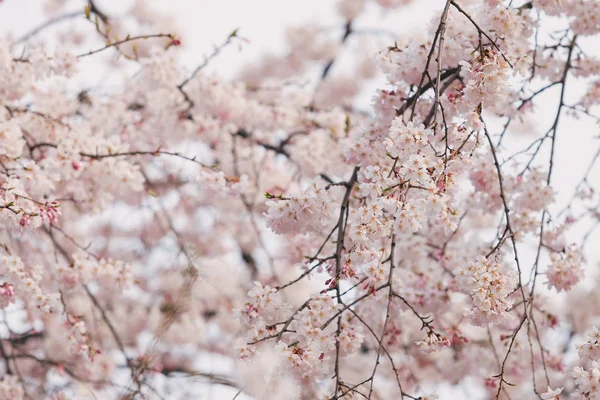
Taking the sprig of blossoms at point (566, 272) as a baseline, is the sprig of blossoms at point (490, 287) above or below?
below

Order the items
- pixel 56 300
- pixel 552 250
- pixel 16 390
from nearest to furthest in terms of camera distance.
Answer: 1. pixel 56 300
2. pixel 552 250
3. pixel 16 390

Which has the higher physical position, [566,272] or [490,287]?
[566,272]

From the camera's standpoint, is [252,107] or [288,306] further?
[252,107]

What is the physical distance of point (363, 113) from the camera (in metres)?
6.58

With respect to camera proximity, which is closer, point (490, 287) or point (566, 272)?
point (490, 287)

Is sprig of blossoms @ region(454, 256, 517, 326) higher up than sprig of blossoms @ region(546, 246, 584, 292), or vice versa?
sprig of blossoms @ region(546, 246, 584, 292)

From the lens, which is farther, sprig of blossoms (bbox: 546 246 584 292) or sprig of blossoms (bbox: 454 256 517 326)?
sprig of blossoms (bbox: 546 246 584 292)

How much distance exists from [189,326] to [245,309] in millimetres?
4041

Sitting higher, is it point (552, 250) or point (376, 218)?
point (552, 250)

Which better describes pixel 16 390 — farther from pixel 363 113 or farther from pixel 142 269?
pixel 363 113

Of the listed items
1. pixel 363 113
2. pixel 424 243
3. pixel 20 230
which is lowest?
pixel 20 230

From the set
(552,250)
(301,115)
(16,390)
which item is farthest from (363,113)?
(16,390)

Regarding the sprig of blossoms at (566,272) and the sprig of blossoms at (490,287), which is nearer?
the sprig of blossoms at (490,287)

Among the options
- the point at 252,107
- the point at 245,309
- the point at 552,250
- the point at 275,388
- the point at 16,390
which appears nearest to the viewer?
the point at 275,388
